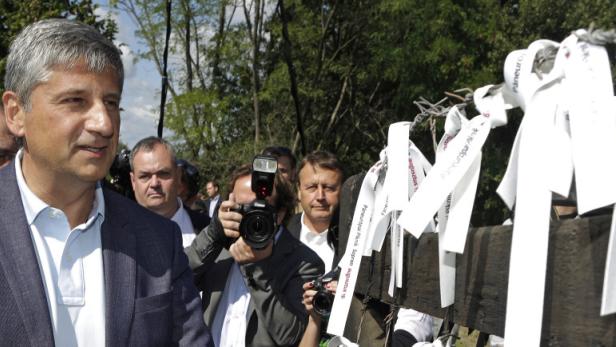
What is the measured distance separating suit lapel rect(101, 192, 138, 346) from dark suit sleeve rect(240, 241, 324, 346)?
156 cm

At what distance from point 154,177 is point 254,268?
1222 millimetres

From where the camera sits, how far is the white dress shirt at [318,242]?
4.82 m

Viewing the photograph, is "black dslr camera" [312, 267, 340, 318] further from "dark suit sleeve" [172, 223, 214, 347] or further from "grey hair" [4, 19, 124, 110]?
"grey hair" [4, 19, 124, 110]

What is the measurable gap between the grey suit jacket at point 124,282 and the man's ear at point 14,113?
0.37 feet

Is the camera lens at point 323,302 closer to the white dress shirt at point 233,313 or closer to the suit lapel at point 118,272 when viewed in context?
the white dress shirt at point 233,313

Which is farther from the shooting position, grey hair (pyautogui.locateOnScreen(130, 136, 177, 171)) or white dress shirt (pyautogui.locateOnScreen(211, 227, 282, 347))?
grey hair (pyautogui.locateOnScreen(130, 136, 177, 171))

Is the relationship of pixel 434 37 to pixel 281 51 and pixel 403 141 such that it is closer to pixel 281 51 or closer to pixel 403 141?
pixel 281 51

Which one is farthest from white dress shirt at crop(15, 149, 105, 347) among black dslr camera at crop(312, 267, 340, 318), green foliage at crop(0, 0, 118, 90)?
green foliage at crop(0, 0, 118, 90)

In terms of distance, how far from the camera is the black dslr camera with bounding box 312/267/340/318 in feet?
10.7

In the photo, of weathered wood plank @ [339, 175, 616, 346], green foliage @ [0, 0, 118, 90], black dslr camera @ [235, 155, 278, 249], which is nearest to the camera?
weathered wood plank @ [339, 175, 616, 346]

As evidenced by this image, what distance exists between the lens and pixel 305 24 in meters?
21.8

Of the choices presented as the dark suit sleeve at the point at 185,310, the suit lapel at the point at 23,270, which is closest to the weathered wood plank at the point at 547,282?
the dark suit sleeve at the point at 185,310

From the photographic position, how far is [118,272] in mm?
2166

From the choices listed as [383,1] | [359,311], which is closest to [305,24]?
[383,1]
